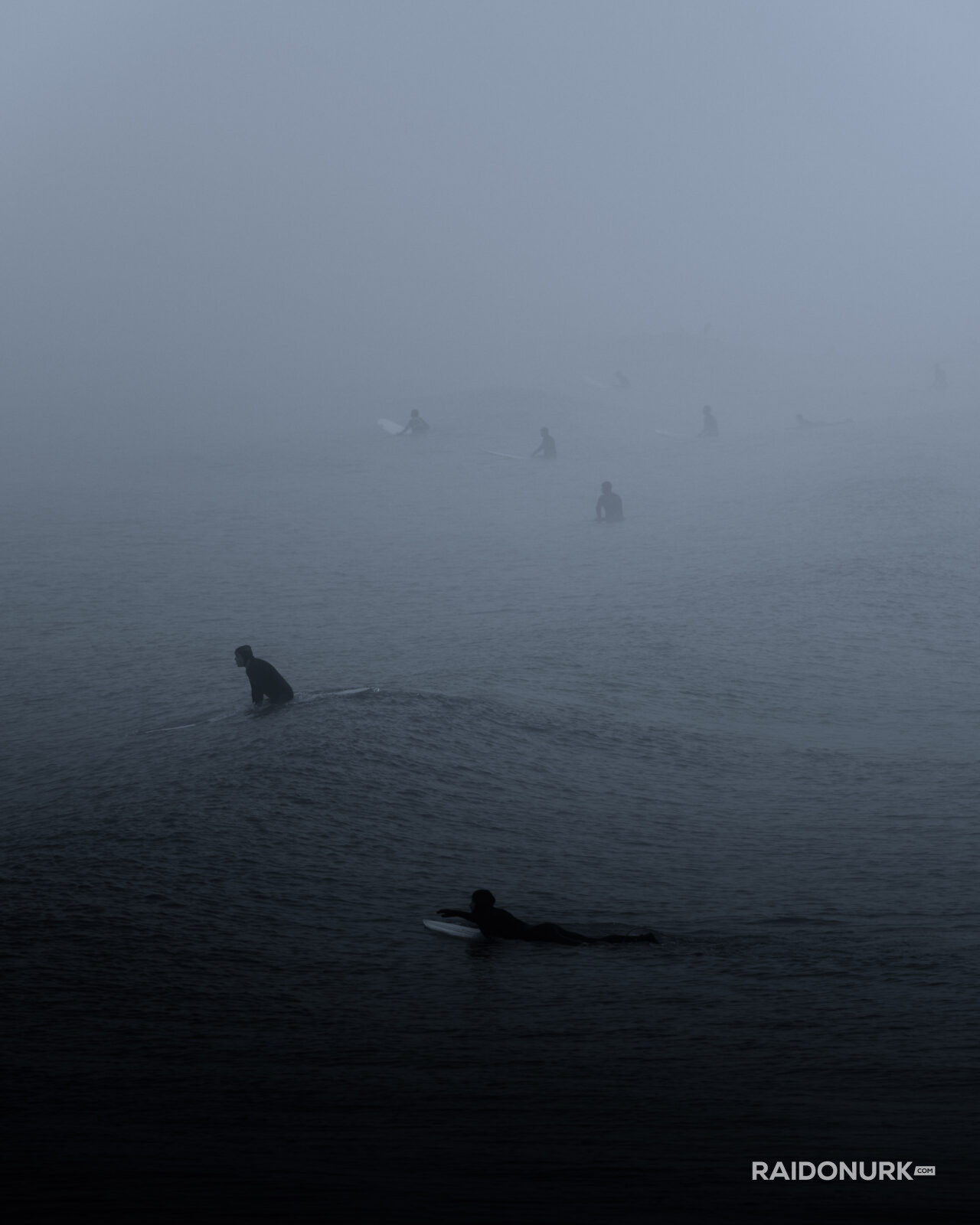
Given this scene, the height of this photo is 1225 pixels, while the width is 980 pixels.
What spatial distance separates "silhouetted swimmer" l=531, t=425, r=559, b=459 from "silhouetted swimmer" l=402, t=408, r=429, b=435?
626 centimetres

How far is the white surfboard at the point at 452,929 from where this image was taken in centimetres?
1155

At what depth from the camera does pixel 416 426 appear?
183 feet

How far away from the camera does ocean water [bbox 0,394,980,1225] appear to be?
7957mm

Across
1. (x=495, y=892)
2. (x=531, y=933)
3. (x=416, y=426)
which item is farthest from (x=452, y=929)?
(x=416, y=426)

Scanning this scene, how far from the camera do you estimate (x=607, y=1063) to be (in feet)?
30.3

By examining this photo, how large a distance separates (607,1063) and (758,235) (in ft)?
485

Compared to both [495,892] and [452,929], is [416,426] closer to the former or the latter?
[495,892]

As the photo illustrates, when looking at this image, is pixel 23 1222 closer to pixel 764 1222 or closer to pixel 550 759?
Result: pixel 764 1222

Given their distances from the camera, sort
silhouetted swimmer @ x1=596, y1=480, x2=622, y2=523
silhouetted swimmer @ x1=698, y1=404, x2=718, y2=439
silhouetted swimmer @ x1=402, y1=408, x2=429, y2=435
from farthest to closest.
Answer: silhouetted swimmer @ x1=698, y1=404, x2=718, y2=439
silhouetted swimmer @ x1=402, y1=408, x2=429, y2=435
silhouetted swimmer @ x1=596, y1=480, x2=622, y2=523

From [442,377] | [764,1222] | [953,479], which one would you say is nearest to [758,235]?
[442,377]

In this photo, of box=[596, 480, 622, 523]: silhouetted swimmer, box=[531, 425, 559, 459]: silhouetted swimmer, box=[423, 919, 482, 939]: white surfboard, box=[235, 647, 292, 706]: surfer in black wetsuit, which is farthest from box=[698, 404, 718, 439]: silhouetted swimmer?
box=[423, 919, 482, 939]: white surfboard

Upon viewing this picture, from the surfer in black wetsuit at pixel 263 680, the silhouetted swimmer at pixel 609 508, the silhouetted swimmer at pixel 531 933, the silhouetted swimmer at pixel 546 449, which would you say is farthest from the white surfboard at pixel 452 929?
the silhouetted swimmer at pixel 546 449

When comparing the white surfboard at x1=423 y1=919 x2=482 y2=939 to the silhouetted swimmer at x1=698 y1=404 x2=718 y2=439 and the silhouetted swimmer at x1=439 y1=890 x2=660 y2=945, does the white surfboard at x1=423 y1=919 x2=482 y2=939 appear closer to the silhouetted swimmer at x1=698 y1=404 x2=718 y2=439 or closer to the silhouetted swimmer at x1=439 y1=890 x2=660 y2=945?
the silhouetted swimmer at x1=439 y1=890 x2=660 y2=945

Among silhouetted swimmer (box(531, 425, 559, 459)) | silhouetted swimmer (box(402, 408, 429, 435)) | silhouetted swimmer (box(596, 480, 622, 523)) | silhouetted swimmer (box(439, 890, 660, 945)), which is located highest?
Answer: silhouetted swimmer (box(402, 408, 429, 435))
